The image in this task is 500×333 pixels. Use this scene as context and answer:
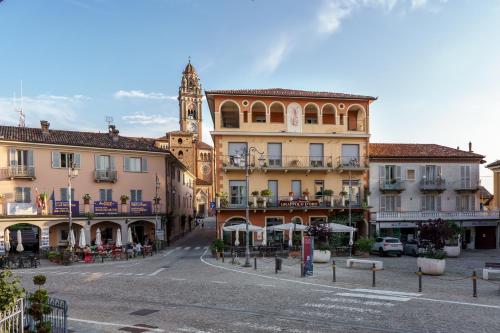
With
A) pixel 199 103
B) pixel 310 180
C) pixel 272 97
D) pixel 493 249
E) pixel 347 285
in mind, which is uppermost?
pixel 199 103

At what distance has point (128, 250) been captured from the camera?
3225 cm

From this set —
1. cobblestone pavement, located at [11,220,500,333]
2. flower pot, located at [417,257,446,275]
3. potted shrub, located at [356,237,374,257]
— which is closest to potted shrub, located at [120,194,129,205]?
cobblestone pavement, located at [11,220,500,333]

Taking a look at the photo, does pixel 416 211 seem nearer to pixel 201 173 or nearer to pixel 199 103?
pixel 201 173

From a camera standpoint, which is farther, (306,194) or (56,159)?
(306,194)

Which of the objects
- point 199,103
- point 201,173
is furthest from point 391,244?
point 199,103

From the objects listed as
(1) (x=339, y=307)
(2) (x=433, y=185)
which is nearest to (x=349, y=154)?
(2) (x=433, y=185)

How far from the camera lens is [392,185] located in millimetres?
39344

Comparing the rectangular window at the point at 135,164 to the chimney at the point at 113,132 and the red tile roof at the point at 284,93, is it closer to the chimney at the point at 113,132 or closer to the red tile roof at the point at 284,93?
the chimney at the point at 113,132

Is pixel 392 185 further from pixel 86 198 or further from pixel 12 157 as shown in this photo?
pixel 12 157

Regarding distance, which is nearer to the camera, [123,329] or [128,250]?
[123,329]

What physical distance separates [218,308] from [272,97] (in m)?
27.4

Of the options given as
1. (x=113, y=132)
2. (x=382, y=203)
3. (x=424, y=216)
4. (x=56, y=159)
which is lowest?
(x=424, y=216)

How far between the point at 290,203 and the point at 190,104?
94.1m

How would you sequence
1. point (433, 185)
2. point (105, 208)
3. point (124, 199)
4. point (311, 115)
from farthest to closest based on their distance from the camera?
point (311, 115) < point (433, 185) < point (124, 199) < point (105, 208)
